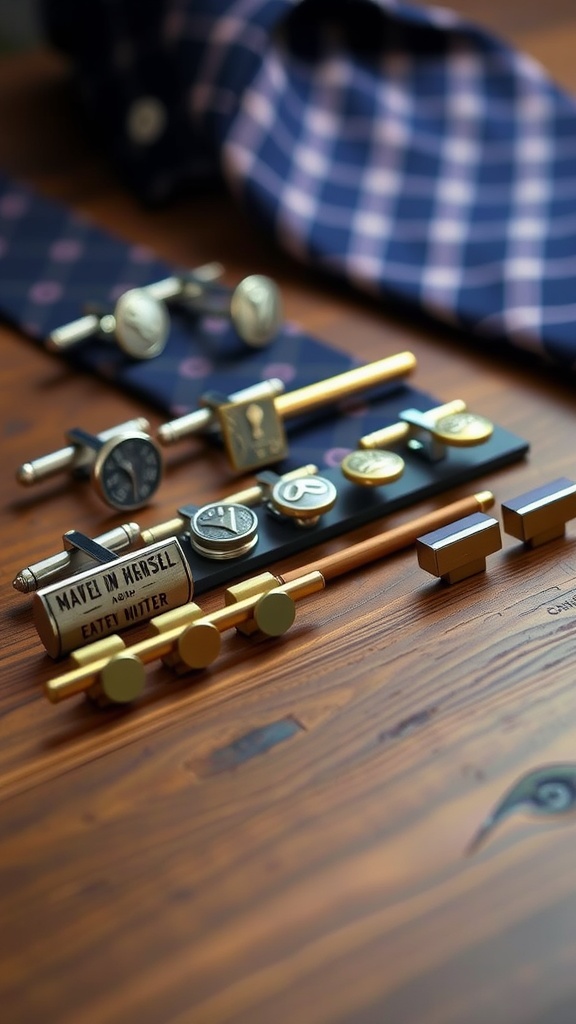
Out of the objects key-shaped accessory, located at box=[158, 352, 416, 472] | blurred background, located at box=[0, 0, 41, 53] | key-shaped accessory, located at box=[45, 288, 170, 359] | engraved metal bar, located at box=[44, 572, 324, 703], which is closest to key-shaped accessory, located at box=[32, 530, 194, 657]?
engraved metal bar, located at box=[44, 572, 324, 703]

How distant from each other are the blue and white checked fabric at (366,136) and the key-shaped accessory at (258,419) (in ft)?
0.43

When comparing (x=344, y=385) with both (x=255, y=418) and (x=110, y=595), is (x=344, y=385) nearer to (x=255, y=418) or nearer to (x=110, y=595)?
(x=255, y=418)

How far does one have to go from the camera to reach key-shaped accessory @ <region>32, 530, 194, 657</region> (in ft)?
1.90

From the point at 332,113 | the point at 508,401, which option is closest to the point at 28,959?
the point at 508,401

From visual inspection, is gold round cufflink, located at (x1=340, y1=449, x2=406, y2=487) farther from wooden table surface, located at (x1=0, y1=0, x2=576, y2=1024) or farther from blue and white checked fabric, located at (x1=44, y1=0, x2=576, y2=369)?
blue and white checked fabric, located at (x1=44, y1=0, x2=576, y2=369)

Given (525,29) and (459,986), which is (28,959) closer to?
(459,986)

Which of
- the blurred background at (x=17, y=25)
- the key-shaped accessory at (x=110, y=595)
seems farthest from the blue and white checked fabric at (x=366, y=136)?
the blurred background at (x=17, y=25)

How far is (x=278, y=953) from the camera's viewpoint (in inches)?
17.8

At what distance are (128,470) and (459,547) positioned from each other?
19cm

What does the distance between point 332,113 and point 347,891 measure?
763 mm

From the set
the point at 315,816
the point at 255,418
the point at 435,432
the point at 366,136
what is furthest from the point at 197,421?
the point at 366,136

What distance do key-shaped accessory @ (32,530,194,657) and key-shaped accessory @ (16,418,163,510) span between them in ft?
0.29

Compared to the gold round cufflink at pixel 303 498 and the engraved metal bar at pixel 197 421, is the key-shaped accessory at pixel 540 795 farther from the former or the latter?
the engraved metal bar at pixel 197 421

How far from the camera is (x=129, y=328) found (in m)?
0.84
